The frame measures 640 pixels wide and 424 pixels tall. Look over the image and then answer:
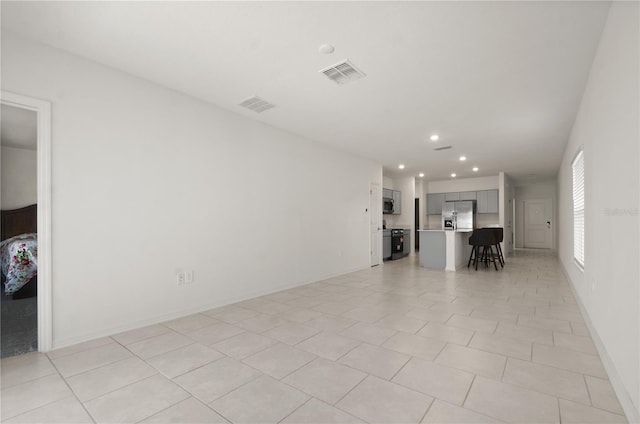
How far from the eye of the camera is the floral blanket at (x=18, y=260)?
10.9 feet

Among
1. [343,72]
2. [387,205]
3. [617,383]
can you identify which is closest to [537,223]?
[387,205]

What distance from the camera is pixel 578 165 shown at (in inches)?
170

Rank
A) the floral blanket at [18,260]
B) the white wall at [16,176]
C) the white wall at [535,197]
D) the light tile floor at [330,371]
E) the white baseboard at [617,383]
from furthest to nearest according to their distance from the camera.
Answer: the white wall at [535,197], the floral blanket at [18,260], the white wall at [16,176], the light tile floor at [330,371], the white baseboard at [617,383]

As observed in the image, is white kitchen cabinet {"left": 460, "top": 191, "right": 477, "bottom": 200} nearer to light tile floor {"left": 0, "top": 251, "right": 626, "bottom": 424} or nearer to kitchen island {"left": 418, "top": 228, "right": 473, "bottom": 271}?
kitchen island {"left": 418, "top": 228, "right": 473, "bottom": 271}

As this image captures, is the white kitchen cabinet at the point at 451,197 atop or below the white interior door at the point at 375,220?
atop

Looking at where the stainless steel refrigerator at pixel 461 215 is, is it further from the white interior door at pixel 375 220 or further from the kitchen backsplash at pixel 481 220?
the white interior door at pixel 375 220

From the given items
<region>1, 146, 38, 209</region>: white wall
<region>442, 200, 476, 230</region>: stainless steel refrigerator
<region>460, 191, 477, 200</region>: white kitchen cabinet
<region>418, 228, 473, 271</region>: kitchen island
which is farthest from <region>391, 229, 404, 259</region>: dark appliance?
<region>1, 146, 38, 209</region>: white wall

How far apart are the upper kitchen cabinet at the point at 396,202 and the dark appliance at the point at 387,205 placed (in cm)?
38

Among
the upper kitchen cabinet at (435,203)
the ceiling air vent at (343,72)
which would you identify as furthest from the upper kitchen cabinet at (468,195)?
the ceiling air vent at (343,72)

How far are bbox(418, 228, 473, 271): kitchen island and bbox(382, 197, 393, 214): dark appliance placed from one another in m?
1.75

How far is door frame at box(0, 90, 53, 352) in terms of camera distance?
8.55 feet

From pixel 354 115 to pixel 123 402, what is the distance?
401 centimetres

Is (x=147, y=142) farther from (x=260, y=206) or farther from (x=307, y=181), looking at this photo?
(x=307, y=181)

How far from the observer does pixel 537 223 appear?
11.5 m
